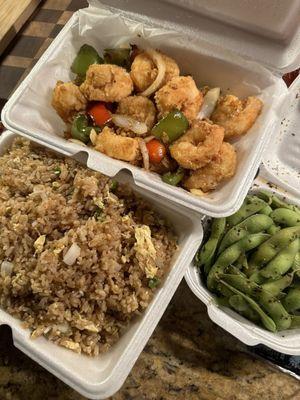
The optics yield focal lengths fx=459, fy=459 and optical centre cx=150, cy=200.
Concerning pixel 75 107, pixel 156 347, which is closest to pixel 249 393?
pixel 156 347

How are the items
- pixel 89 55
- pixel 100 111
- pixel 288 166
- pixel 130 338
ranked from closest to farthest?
pixel 130 338
pixel 100 111
pixel 89 55
pixel 288 166

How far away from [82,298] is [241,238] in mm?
736

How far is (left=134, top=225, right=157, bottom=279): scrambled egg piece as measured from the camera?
1676mm

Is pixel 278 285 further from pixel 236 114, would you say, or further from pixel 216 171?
pixel 236 114

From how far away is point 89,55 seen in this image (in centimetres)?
224

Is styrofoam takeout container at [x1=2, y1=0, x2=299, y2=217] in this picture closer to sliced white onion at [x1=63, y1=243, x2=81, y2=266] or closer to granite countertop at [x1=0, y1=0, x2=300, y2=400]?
sliced white onion at [x1=63, y1=243, x2=81, y2=266]

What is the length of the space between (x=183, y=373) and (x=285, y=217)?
31.8 inches

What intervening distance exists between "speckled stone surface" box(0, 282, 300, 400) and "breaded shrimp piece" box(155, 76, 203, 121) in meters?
0.93

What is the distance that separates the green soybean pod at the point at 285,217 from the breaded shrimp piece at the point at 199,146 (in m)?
0.44

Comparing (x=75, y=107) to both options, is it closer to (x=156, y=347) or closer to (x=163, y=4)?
(x=163, y=4)

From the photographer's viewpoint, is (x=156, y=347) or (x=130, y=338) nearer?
(x=130, y=338)

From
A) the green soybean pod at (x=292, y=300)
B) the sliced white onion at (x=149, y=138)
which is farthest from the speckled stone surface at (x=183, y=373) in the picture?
the sliced white onion at (x=149, y=138)

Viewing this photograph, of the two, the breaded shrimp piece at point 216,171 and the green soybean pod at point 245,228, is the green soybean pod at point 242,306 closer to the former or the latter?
the green soybean pod at point 245,228

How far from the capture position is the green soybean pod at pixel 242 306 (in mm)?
1862
